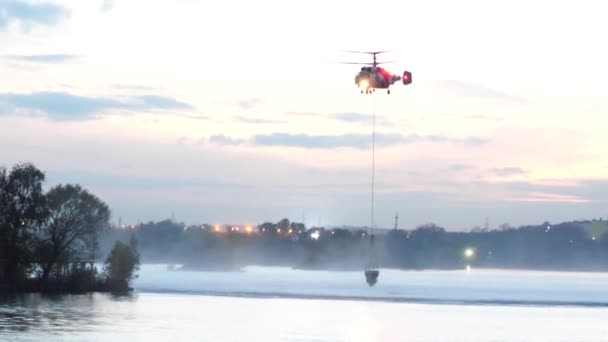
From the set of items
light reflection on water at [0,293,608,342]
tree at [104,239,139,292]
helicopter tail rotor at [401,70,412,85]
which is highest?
helicopter tail rotor at [401,70,412,85]

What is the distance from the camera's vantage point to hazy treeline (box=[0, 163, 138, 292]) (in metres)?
119

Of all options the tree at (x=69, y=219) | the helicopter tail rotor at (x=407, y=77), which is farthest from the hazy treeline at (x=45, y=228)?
the helicopter tail rotor at (x=407, y=77)

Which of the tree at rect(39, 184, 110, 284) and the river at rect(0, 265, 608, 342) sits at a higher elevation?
the tree at rect(39, 184, 110, 284)

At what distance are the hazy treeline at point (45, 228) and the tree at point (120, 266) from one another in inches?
85.6

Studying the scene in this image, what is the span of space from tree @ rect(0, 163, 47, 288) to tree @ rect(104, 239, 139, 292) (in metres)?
8.61

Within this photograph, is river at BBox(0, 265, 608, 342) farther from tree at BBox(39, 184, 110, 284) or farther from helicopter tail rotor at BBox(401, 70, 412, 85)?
helicopter tail rotor at BBox(401, 70, 412, 85)

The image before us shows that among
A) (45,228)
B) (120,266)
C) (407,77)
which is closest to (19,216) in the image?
(45,228)

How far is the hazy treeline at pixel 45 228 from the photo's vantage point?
389ft

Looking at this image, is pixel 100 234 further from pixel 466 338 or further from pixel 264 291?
pixel 466 338

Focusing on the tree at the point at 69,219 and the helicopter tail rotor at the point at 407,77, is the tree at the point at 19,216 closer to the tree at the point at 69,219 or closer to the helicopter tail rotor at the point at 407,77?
the tree at the point at 69,219

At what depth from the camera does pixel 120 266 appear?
12550 centimetres

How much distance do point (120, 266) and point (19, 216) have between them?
1205cm

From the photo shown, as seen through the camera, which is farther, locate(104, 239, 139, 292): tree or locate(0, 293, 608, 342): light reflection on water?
locate(104, 239, 139, 292): tree

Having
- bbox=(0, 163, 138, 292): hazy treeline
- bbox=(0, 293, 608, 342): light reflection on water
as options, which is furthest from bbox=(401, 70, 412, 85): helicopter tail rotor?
bbox=(0, 163, 138, 292): hazy treeline
